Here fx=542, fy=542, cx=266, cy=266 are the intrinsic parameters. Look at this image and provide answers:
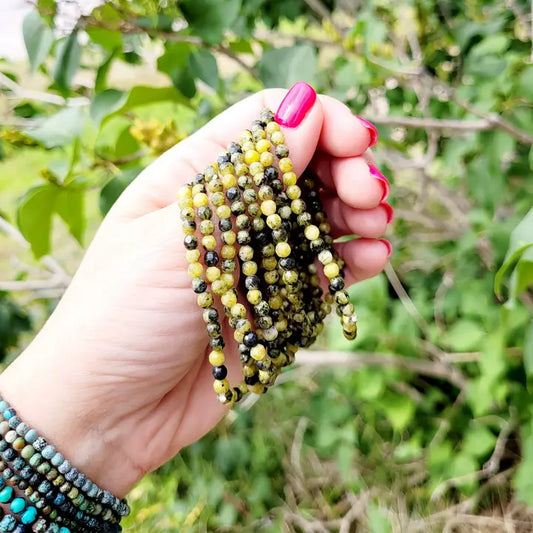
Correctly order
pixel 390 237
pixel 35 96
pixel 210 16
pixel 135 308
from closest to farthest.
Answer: pixel 135 308 → pixel 210 16 → pixel 35 96 → pixel 390 237

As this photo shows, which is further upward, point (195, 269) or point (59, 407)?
point (195, 269)

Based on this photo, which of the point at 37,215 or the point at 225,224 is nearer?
the point at 225,224

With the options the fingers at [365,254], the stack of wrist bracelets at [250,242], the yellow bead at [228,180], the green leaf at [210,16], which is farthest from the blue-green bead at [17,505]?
the green leaf at [210,16]

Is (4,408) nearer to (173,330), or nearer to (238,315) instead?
(173,330)

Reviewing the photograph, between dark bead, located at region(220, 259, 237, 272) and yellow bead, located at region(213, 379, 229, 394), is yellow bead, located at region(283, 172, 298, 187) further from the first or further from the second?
yellow bead, located at region(213, 379, 229, 394)

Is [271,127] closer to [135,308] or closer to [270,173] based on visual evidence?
[270,173]

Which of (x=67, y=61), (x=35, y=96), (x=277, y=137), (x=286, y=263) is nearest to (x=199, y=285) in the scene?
(x=286, y=263)

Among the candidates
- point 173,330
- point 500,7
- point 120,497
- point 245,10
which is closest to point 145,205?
point 173,330

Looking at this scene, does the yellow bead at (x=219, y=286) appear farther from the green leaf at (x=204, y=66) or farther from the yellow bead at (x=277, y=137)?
the green leaf at (x=204, y=66)
